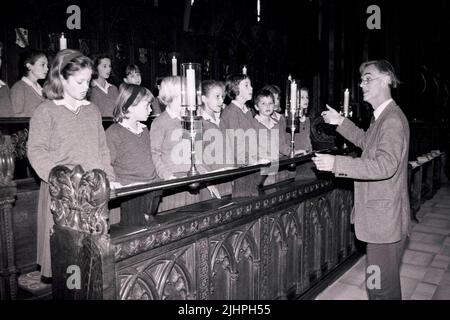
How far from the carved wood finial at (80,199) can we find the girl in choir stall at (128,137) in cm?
83

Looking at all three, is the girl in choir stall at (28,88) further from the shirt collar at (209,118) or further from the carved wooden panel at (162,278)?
the carved wooden panel at (162,278)

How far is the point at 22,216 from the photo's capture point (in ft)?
9.45

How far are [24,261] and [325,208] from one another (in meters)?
2.28

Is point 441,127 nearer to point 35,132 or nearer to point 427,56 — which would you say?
point 427,56

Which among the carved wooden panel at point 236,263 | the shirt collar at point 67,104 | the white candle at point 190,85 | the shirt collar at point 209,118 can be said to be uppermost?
the white candle at point 190,85

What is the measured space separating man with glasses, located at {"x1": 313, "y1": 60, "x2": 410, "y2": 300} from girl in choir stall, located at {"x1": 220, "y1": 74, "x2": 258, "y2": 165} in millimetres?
1138

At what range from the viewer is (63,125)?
2.25m

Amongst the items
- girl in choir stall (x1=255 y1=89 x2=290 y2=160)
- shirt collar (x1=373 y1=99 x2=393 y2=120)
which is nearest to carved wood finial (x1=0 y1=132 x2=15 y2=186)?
girl in choir stall (x1=255 y1=89 x2=290 y2=160)

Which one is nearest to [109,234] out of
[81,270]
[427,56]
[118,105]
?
[81,270]

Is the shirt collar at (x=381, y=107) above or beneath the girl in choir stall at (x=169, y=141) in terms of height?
above

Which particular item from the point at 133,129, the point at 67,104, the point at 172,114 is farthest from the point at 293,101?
the point at 67,104

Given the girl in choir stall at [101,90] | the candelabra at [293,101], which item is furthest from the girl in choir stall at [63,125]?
the girl in choir stall at [101,90]

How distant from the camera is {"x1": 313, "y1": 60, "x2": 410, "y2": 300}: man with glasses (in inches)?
87.5

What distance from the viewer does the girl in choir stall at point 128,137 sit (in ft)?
8.34
